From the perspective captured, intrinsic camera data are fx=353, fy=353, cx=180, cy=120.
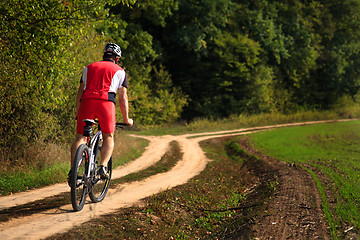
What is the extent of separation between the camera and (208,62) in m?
33.4

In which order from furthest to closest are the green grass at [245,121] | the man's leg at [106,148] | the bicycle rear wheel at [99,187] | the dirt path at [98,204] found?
the green grass at [245,121]
the bicycle rear wheel at [99,187]
the man's leg at [106,148]
the dirt path at [98,204]

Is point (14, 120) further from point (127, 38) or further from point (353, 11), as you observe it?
point (353, 11)

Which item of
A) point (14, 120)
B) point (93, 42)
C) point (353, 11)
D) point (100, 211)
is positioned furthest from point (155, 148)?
point (353, 11)

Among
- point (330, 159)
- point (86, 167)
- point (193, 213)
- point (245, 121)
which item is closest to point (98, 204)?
point (86, 167)

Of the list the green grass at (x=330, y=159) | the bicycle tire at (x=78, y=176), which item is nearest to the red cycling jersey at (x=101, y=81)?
the bicycle tire at (x=78, y=176)

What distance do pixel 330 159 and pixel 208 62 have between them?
20250 mm

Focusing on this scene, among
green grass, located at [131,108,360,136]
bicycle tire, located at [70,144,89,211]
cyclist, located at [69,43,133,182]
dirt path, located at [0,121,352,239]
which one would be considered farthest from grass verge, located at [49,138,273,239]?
green grass, located at [131,108,360,136]

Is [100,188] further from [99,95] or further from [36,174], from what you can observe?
[36,174]

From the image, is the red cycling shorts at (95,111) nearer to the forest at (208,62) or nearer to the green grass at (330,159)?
the forest at (208,62)

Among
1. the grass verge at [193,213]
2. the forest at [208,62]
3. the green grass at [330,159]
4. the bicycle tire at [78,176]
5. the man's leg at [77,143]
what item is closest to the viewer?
the bicycle tire at [78,176]

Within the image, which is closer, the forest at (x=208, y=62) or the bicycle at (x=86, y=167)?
the bicycle at (x=86, y=167)

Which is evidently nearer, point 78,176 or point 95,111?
point 78,176

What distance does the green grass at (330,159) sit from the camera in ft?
22.9

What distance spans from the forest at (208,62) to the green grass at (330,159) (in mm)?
7258
